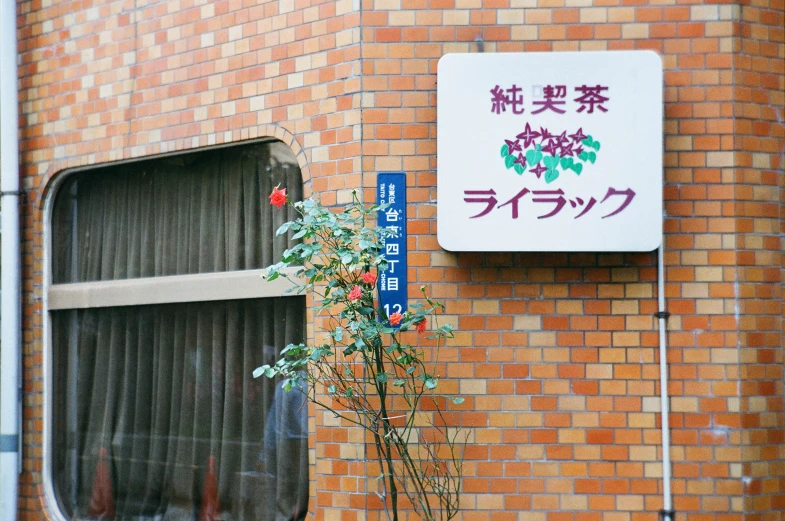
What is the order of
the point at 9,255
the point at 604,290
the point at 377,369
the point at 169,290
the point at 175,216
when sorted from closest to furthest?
the point at 377,369
the point at 604,290
the point at 169,290
the point at 175,216
the point at 9,255

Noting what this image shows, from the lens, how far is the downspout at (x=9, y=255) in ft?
19.6

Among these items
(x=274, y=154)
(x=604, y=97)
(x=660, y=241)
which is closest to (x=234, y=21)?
(x=274, y=154)

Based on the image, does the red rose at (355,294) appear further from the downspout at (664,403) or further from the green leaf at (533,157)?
the downspout at (664,403)

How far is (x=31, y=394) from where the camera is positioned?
6.15 m

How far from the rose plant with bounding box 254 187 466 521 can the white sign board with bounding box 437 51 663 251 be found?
473 mm

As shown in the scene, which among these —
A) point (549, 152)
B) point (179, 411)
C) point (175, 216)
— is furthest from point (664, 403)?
point (175, 216)

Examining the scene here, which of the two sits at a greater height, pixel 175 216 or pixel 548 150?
pixel 548 150

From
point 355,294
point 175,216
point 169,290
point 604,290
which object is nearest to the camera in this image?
point 355,294

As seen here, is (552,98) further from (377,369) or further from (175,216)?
(175,216)

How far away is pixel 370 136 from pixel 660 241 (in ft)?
5.04

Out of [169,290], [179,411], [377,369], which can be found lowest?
[179,411]

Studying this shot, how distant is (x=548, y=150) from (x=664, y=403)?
1.36m

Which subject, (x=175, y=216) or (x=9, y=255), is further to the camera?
(x=9, y=255)

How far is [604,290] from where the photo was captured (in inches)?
184
